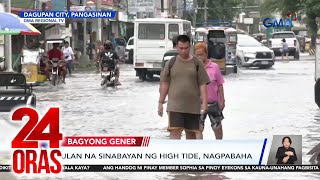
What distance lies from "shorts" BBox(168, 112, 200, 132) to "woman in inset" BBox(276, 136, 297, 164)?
72.6 inches

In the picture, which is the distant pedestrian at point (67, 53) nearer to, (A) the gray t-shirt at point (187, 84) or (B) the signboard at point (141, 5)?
(A) the gray t-shirt at point (187, 84)

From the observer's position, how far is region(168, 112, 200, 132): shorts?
10680 mm

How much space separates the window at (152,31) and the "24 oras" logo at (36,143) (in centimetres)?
2491

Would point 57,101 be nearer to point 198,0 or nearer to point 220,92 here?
point 220,92

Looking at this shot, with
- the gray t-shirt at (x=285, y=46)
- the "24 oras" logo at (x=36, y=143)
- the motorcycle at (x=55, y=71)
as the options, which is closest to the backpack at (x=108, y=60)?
the motorcycle at (x=55, y=71)

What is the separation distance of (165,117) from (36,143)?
9747 millimetres

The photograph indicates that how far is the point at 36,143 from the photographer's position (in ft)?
29.7

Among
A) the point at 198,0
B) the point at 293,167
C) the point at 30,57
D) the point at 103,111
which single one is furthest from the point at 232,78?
the point at 198,0

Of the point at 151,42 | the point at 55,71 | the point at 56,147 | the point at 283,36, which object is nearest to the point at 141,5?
the point at 283,36

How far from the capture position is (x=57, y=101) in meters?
23.1

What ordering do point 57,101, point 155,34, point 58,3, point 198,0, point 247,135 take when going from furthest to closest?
point 198,0, point 58,3, point 155,34, point 57,101, point 247,135

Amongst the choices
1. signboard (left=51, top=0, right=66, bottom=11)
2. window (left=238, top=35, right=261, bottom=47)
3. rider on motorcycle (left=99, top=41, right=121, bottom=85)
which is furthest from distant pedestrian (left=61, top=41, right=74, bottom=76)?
window (left=238, top=35, right=261, bottom=47)

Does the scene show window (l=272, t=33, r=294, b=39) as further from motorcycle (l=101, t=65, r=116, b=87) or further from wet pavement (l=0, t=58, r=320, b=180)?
motorcycle (l=101, t=65, r=116, b=87)

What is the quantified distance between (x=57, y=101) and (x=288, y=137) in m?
14.6
